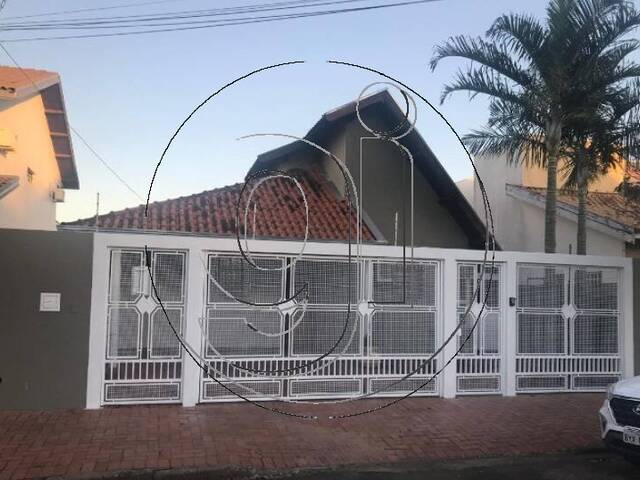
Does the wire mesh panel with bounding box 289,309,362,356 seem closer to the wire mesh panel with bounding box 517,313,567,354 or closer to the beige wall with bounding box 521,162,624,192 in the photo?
the wire mesh panel with bounding box 517,313,567,354

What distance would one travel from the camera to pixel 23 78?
12.9 m

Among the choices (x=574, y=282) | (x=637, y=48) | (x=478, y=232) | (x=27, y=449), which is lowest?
(x=27, y=449)

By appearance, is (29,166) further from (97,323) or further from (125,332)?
(125,332)

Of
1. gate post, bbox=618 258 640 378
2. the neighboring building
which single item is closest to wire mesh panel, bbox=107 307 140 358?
the neighboring building

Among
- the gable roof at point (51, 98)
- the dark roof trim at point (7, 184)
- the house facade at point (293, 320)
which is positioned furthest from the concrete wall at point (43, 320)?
the gable roof at point (51, 98)

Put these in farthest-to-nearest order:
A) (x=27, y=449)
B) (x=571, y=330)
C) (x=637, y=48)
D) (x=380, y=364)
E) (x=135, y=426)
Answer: (x=637, y=48) → (x=571, y=330) → (x=380, y=364) → (x=135, y=426) → (x=27, y=449)

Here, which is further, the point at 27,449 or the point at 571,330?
the point at 571,330

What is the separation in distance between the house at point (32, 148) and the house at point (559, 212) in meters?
9.72

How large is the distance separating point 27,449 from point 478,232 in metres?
10.4

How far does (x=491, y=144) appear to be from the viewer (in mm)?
10680

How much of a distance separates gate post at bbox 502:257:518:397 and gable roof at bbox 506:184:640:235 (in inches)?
155

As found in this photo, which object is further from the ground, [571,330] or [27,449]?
[571,330]

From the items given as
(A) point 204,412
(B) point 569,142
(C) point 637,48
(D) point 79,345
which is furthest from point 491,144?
(D) point 79,345

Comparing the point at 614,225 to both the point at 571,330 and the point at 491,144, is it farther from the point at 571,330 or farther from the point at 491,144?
the point at 571,330
